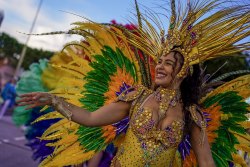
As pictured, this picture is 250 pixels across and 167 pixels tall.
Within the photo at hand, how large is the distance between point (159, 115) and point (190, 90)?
318 mm

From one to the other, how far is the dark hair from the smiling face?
0.42 feet

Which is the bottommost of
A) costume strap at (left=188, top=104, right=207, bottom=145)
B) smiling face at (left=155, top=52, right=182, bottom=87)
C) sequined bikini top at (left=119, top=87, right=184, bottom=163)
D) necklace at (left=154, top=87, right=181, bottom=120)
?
sequined bikini top at (left=119, top=87, right=184, bottom=163)

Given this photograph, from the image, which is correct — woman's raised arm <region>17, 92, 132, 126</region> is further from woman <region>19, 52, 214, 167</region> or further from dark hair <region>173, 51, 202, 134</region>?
dark hair <region>173, 51, 202, 134</region>

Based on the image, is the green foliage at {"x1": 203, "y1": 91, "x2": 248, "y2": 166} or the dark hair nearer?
the dark hair

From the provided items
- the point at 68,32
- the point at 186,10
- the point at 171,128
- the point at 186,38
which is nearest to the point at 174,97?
the point at 171,128

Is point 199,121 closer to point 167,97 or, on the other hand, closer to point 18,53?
point 167,97

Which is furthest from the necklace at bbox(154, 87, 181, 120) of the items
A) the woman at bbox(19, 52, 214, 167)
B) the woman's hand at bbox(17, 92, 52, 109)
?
the woman's hand at bbox(17, 92, 52, 109)

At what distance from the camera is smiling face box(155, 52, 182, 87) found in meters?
2.28

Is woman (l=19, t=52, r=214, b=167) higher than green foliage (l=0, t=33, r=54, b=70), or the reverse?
green foliage (l=0, t=33, r=54, b=70)

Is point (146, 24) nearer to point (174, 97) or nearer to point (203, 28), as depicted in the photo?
point (203, 28)

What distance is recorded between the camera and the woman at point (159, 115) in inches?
86.9

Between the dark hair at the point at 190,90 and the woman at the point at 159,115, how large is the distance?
0.6 inches

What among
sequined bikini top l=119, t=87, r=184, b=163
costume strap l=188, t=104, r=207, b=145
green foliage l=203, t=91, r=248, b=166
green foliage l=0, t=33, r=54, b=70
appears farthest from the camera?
green foliage l=0, t=33, r=54, b=70

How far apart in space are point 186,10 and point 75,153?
1.29 metres
